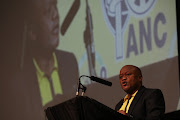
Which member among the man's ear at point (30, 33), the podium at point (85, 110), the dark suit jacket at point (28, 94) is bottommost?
the dark suit jacket at point (28, 94)

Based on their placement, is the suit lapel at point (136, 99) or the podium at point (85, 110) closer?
the podium at point (85, 110)

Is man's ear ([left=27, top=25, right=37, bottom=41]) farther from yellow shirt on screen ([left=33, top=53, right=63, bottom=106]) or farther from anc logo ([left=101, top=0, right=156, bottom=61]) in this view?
anc logo ([left=101, top=0, right=156, bottom=61])

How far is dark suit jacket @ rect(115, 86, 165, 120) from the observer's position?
3.15 m

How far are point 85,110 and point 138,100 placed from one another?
34.1 inches

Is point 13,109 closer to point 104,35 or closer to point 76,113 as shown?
point 104,35

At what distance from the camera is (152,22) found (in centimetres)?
622

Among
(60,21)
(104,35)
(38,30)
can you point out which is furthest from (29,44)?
(104,35)

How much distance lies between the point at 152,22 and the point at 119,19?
0.78 m

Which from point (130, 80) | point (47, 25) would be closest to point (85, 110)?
point (130, 80)

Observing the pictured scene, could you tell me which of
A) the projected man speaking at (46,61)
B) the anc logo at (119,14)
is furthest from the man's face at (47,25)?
the anc logo at (119,14)

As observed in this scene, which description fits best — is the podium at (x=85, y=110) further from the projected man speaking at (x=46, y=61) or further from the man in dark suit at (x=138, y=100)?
the projected man speaking at (x=46, y=61)

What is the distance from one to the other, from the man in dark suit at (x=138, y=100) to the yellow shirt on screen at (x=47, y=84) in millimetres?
1394

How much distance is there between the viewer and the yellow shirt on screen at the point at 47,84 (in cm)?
483

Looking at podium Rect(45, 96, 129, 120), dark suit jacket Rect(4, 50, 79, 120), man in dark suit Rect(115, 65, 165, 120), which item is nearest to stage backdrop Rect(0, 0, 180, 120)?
dark suit jacket Rect(4, 50, 79, 120)
